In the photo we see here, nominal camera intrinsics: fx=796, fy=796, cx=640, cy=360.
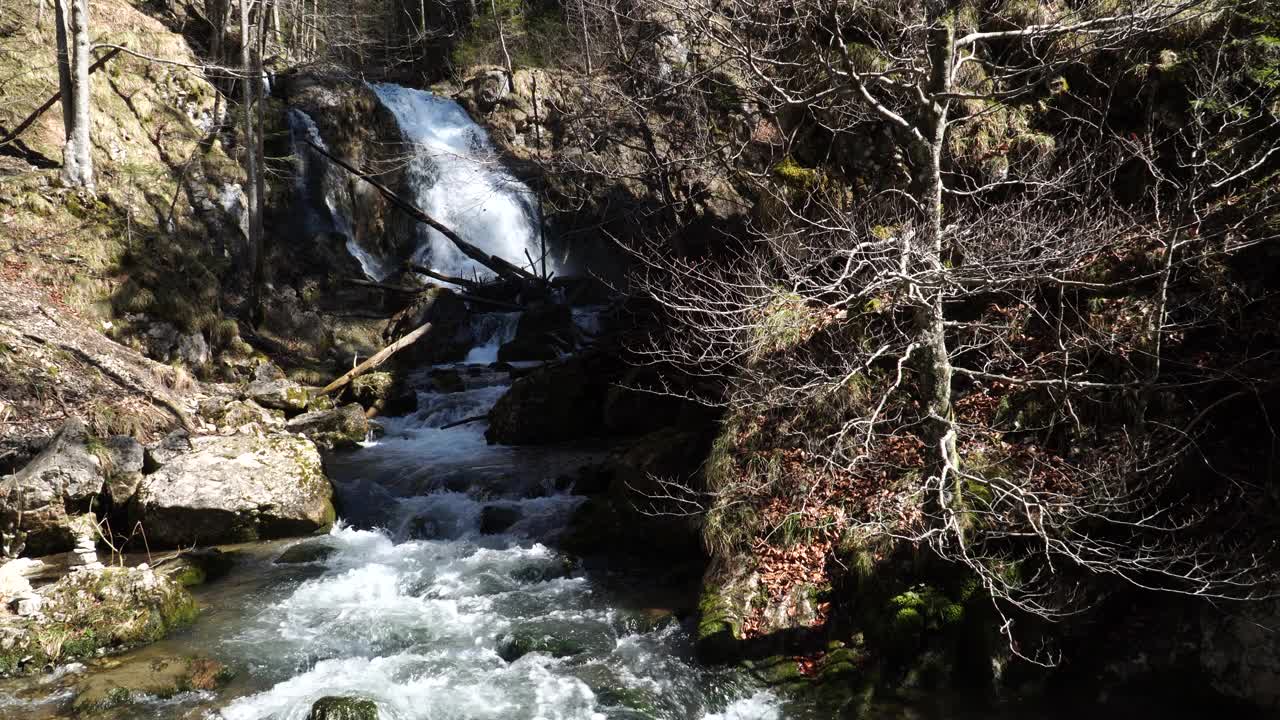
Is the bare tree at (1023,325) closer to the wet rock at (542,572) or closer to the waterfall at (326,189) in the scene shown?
the wet rock at (542,572)

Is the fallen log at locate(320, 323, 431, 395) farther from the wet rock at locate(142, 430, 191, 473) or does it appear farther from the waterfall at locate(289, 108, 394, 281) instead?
the wet rock at locate(142, 430, 191, 473)

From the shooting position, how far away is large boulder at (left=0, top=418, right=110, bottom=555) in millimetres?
8742

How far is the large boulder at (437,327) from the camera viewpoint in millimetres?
18092

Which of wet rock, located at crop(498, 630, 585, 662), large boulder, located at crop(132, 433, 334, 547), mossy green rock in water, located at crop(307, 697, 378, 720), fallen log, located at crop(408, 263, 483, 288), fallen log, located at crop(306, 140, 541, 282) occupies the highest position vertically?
fallen log, located at crop(306, 140, 541, 282)

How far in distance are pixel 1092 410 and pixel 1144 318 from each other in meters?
0.91

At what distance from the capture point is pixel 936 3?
8211mm

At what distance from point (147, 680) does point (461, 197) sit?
61.5 ft

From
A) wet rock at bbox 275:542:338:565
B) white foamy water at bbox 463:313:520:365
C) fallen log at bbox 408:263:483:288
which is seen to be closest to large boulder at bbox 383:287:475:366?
white foamy water at bbox 463:313:520:365

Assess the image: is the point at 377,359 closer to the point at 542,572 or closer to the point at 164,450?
the point at 164,450

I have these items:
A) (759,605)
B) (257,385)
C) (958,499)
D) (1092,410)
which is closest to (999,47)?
(1092,410)

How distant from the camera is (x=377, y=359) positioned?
16422 millimetres

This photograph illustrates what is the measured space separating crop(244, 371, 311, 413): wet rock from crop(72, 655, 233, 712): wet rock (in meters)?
7.96

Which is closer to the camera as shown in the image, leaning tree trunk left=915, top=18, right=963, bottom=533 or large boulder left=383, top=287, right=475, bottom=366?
leaning tree trunk left=915, top=18, right=963, bottom=533

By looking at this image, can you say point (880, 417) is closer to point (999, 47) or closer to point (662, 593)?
point (662, 593)
